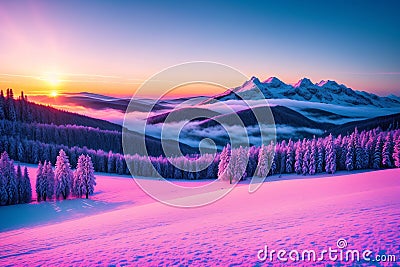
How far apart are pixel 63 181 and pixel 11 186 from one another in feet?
28.1

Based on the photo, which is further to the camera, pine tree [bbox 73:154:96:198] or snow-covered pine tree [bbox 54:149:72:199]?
pine tree [bbox 73:154:96:198]

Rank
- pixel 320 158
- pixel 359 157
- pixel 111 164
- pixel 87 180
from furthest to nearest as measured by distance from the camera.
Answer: pixel 111 164 < pixel 320 158 < pixel 359 157 < pixel 87 180

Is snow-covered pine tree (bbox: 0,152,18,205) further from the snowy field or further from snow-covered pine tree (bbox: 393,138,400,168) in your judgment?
snow-covered pine tree (bbox: 393,138,400,168)

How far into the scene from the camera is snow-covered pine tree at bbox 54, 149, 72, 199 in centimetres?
4889

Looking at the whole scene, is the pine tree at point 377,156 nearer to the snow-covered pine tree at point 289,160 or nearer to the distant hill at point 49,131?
the snow-covered pine tree at point 289,160

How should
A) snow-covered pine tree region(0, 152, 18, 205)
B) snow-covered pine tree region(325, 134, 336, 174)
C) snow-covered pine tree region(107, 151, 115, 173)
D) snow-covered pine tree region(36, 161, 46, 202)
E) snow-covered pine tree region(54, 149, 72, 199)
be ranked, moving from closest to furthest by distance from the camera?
1. snow-covered pine tree region(0, 152, 18, 205)
2. snow-covered pine tree region(36, 161, 46, 202)
3. snow-covered pine tree region(54, 149, 72, 199)
4. snow-covered pine tree region(325, 134, 336, 174)
5. snow-covered pine tree region(107, 151, 115, 173)

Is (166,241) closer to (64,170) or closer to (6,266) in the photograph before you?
(6,266)

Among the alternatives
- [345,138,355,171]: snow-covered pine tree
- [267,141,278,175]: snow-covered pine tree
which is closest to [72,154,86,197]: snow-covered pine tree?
[267,141,278,175]: snow-covered pine tree

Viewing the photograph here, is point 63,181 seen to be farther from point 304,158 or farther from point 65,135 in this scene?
point 65,135

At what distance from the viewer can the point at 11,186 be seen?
4562cm

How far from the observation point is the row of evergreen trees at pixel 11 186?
45.0 m

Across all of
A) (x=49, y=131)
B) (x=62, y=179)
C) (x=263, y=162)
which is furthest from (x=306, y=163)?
(x=49, y=131)

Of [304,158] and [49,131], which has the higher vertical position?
[49,131]

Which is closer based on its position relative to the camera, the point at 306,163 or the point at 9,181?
the point at 9,181
